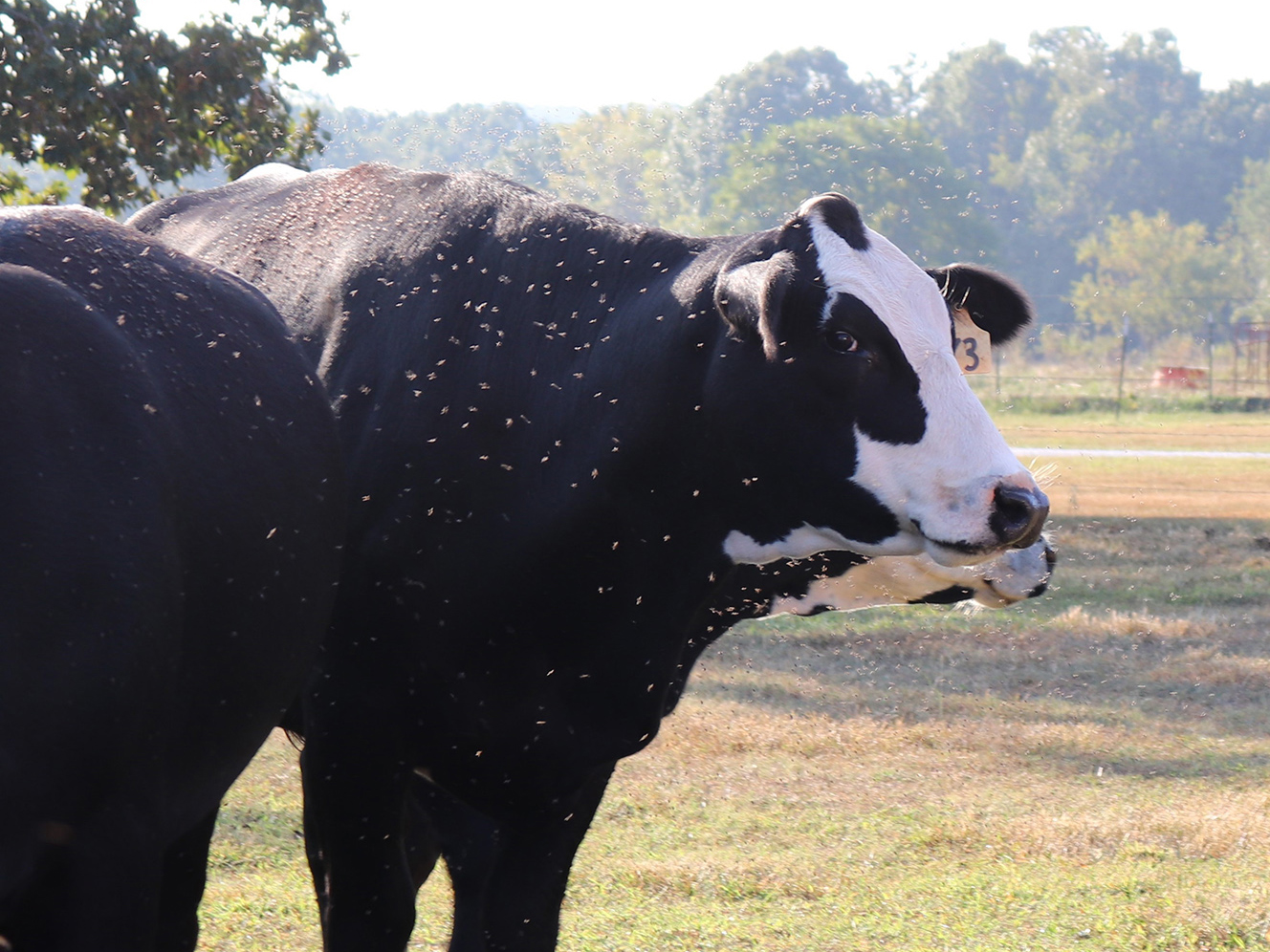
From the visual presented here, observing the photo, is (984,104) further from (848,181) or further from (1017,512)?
(1017,512)

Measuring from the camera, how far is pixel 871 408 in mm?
2816

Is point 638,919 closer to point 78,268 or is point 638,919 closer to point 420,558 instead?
point 420,558

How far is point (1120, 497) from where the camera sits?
15.9 m

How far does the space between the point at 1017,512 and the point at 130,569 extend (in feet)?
4.88

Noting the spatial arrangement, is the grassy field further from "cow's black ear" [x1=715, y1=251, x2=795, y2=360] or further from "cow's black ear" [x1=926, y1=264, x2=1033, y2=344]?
"cow's black ear" [x1=715, y1=251, x2=795, y2=360]

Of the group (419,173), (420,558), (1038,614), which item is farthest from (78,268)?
(1038,614)

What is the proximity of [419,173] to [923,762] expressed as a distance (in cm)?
389

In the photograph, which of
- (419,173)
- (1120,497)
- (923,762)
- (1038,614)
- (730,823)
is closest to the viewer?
(419,173)

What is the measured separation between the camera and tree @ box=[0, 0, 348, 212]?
29.6 feet

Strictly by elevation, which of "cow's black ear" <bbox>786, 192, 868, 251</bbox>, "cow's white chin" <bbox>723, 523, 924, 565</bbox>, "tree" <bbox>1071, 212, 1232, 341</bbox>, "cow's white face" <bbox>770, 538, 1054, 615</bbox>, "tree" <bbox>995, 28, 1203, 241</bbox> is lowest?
"tree" <bbox>1071, 212, 1232, 341</bbox>

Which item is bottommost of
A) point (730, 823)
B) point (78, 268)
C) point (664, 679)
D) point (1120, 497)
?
point (1120, 497)

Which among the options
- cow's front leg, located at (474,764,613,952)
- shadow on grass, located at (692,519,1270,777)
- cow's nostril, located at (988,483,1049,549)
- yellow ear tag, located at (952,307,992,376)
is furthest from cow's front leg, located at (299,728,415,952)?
shadow on grass, located at (692,519,1270,777)

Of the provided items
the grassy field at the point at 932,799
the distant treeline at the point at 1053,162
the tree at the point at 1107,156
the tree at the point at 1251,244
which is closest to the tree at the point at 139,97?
the grassy field at the point at 932,799

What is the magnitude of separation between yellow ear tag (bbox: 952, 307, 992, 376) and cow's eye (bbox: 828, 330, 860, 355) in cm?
42
